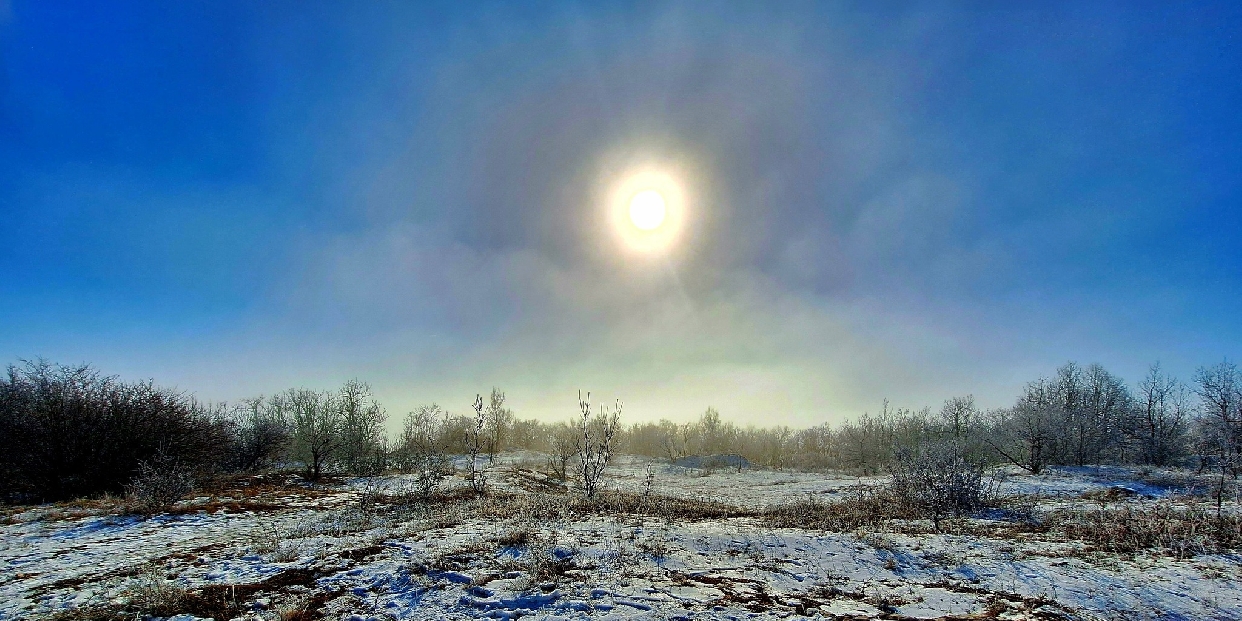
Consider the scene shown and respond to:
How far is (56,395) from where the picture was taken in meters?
20.4

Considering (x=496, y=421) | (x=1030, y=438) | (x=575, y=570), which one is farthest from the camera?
(x=496, y=421)

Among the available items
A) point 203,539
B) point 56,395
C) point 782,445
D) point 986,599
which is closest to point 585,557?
point 986,599

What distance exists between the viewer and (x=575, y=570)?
783 centimetres

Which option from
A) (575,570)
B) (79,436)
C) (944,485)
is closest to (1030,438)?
(944,485)

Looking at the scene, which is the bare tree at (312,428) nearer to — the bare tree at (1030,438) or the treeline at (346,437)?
the treeline at (346,437)

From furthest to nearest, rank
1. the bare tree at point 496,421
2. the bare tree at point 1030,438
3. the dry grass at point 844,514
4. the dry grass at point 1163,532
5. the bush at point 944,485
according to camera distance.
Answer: the bare tree at point 496,421 < the bare tree at point 1030,438 < the bush at point 944,485 < the dry grass at point 844,514 < the dry grass at point 1163,532

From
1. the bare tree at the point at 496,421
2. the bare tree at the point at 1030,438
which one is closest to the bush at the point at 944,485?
the bare tree at the point at 1030,438

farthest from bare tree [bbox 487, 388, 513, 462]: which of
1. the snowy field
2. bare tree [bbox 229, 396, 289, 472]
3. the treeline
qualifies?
the snowy field

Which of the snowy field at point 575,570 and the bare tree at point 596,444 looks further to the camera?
the bare tree at point 596,444

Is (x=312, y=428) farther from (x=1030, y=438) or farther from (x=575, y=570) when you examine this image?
(x=1030, y=438)

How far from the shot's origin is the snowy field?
250 inches

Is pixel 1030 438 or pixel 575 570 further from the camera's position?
pixel 1030 438

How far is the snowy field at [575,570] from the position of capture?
20.8ft

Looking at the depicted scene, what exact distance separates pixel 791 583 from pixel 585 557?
3268mm
